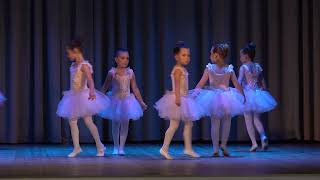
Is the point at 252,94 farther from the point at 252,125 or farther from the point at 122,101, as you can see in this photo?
the point at 122,101

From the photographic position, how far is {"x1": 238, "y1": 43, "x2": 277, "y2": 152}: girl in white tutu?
9.07 meters

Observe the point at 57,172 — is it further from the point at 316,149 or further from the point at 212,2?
the point at 212,2

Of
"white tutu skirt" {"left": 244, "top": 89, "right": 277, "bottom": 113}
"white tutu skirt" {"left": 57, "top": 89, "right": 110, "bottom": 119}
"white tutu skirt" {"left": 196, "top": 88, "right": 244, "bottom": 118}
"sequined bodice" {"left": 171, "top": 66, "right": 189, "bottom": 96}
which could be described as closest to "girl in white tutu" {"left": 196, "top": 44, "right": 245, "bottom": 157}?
"white tutu skirt" {"left": 196, "top": 88, "right": 244, "bottom": 118}

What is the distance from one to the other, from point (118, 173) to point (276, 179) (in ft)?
4.75

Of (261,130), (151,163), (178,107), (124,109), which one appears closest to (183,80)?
(178,107)

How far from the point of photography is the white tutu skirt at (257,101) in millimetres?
9073

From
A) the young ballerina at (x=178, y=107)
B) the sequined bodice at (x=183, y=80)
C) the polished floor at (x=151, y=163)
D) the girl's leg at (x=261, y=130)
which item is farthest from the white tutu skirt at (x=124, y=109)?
the girl's leg at (x=261, y=130)

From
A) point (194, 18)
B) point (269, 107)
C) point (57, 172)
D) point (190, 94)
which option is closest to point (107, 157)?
point (190, 94)

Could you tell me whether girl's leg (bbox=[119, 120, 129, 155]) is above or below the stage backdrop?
below

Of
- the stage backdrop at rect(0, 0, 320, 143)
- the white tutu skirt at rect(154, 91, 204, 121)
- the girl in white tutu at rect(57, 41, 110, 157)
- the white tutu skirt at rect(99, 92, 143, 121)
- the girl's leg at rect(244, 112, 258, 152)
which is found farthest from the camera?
the stage backdrop at rect(0, 0, 320, 143)

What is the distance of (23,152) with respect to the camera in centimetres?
884

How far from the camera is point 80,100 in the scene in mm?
8031

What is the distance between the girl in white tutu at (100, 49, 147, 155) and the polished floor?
35 centimetres

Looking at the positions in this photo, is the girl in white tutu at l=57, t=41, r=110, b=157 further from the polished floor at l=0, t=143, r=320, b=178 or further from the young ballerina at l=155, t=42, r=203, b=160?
the young ballerina at l=155, t=42, r=203, b=160
